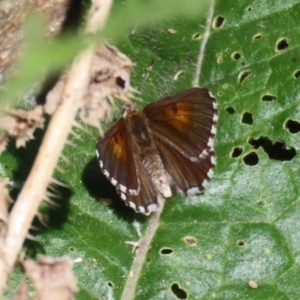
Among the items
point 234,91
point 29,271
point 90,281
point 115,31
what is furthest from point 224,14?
point 115,31

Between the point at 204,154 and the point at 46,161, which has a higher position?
the point at 204,154

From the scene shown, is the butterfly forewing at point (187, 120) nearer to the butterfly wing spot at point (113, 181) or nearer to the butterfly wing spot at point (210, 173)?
the butterfly wing spot at point (210, 173)

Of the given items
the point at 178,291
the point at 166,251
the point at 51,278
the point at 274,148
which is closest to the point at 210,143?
the point at 274,148

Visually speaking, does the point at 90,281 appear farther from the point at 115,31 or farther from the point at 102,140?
the point at 115,31

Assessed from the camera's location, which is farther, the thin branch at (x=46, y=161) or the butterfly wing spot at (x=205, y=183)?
the butterfly wing spot at (x=205, y=183)

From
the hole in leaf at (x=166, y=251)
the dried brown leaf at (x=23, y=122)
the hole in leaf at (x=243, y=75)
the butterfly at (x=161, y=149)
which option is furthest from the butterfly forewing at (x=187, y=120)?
the dried brown leaf at (x=23, y=122)

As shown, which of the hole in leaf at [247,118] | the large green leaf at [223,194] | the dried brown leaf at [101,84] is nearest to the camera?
the dried brown leaf at [101,84]

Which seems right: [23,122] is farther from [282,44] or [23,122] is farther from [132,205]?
[282,44]
